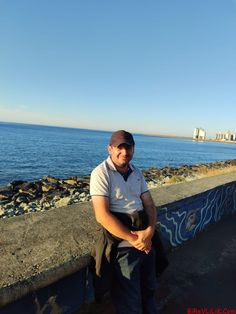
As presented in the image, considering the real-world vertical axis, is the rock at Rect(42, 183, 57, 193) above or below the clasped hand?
below

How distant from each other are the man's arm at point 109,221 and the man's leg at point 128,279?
0.15 m

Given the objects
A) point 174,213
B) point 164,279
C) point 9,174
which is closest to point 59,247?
point 164,279

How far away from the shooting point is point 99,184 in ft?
9.07

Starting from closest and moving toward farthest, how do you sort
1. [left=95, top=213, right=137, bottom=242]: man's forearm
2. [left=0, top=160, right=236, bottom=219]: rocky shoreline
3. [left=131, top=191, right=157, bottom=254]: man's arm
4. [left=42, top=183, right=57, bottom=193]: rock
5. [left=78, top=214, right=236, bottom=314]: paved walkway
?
[left=95, top=213, right=137, bottom=242]: man's forearm
[left=131, top=191, right=157, bottom=254]: man's arm
[left=78, top=214, right=236, bottom=314]: paved walkway
[left=0, top=160, right=236, bottom=219]: rocky shoreline
[left=42, top=183, right=57, bottom=193]: rock

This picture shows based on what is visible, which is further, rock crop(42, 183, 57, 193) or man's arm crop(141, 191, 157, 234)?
rock crop(42, 183, 57, 193)

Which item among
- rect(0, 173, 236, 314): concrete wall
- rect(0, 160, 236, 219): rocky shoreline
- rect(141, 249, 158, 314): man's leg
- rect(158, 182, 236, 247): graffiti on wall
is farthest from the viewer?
rect(0, 160, 236, 219): rocky shoreline

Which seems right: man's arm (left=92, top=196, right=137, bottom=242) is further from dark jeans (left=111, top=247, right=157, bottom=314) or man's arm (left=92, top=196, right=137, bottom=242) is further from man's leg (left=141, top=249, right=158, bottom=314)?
man's leg (left=141, top=249, right=158, bottom=314)

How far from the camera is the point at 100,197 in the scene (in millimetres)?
2725

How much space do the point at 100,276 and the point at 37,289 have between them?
572 mm

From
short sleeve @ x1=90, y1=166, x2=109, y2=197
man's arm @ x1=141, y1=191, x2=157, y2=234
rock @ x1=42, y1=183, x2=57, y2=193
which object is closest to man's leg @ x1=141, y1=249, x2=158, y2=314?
man's arm @ x1=141, y1=191, x2=157, y2=234

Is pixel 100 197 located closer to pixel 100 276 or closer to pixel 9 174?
pixel 100 276

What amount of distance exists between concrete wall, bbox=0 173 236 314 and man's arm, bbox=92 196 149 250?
0.42 meters

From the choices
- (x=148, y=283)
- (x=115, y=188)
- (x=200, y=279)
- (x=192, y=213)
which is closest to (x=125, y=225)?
(x=115, y=188)

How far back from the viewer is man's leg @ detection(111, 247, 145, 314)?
9.11 feet
